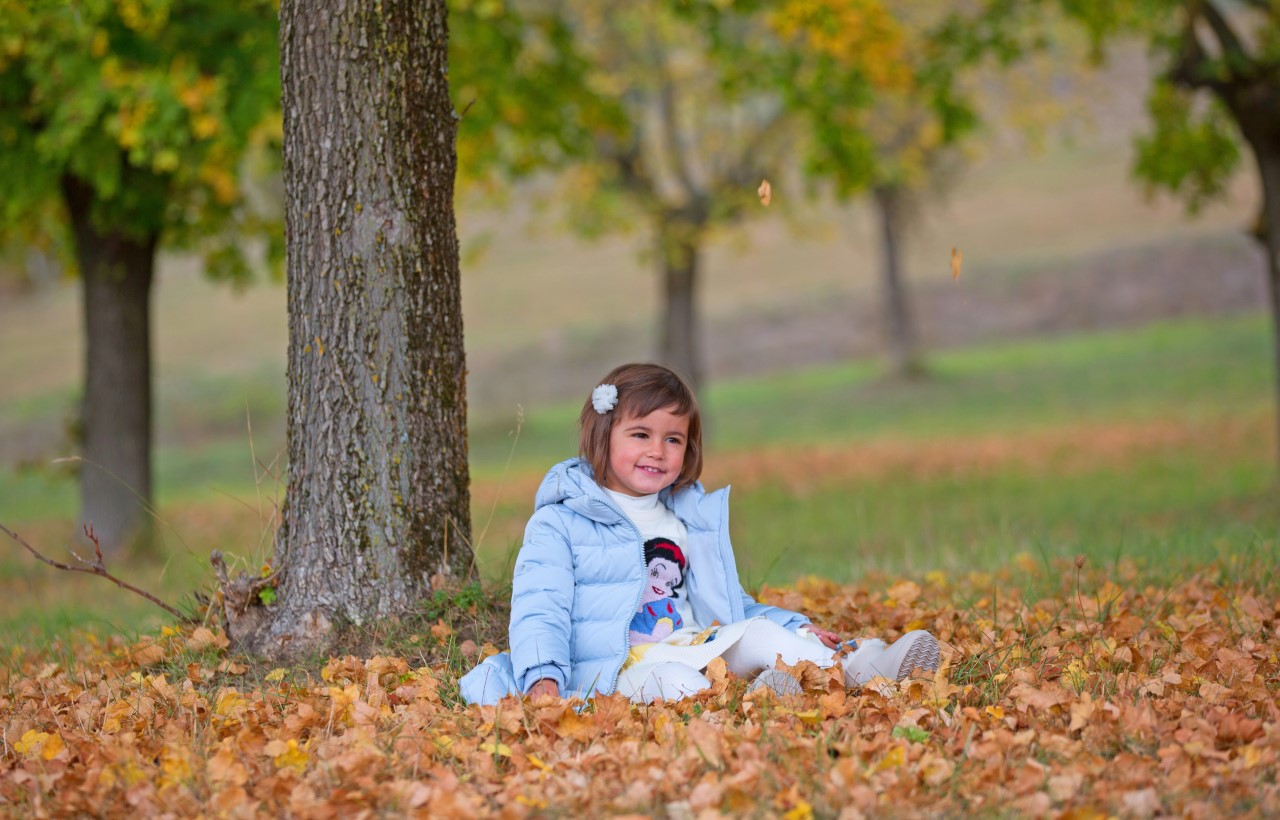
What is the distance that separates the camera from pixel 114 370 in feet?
35.3

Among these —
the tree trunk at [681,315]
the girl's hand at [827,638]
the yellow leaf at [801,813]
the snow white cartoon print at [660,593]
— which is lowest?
the yellow leaf at [801,813]

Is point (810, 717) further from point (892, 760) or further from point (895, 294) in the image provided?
point (895, 294)

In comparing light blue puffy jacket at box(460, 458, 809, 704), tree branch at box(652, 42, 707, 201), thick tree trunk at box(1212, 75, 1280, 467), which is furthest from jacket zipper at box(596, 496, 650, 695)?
tree branch at box(652, 42, 707, 201)

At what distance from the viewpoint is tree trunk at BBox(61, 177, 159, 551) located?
416 inches

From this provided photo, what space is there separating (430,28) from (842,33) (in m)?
5.44

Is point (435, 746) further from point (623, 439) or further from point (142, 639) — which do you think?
point (142, 639)

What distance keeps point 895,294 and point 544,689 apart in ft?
81.5

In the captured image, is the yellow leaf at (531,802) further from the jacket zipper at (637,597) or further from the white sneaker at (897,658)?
the white sneaker at (897,658)

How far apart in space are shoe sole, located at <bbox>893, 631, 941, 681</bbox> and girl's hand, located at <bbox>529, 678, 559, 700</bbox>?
3.54 feet

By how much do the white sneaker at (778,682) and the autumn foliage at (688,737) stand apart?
64 mm

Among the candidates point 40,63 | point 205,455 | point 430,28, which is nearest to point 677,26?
point 40,63

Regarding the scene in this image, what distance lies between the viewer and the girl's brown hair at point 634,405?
13.8 ft

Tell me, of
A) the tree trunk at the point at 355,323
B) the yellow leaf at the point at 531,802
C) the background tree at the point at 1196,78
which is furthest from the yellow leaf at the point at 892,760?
the background tree at the point at 1196,78

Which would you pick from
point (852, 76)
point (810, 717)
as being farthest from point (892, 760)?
point (852, 76)
